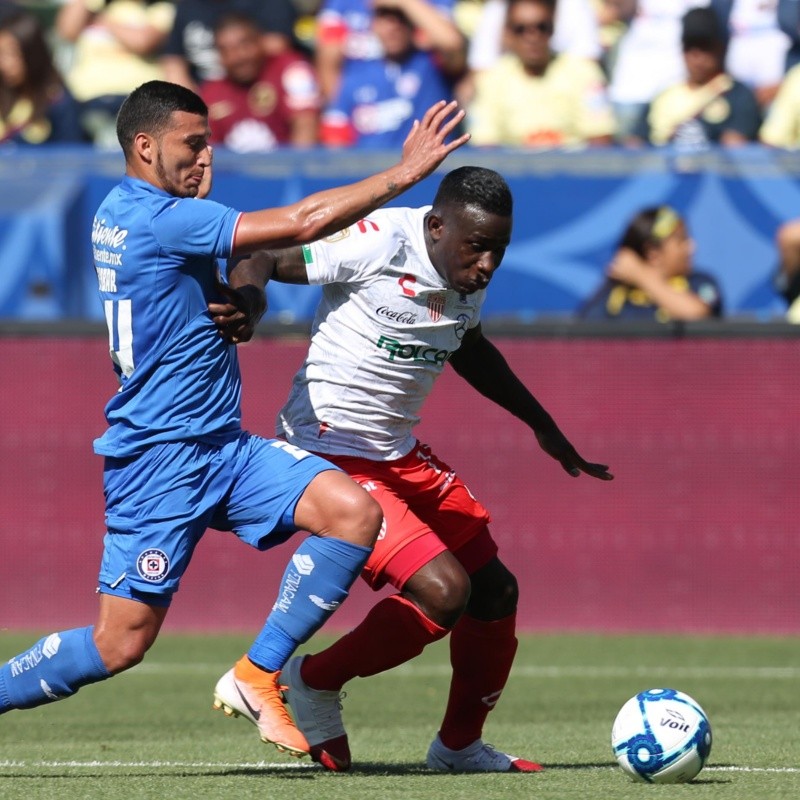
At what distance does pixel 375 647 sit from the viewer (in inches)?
236

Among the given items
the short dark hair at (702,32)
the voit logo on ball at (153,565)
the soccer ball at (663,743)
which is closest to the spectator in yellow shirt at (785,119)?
the short dark hair at (702,32)

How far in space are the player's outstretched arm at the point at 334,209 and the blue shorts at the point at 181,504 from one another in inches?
30.5

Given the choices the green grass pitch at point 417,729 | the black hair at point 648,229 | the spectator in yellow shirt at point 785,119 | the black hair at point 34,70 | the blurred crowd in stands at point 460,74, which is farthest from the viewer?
the black hair at point 34,70

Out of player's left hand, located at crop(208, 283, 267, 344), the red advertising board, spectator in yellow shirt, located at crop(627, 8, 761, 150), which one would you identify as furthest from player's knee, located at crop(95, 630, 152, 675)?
spectator in yellow shirt, located at crop(627, 8, 761, 150)

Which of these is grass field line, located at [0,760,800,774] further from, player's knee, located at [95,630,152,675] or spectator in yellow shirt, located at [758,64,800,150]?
spectator in yellow shirt, located at [758,64,800,150]

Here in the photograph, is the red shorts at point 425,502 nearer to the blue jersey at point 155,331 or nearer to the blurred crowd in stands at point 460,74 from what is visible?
the blue jersey at point 155,331

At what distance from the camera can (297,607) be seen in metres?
5.64

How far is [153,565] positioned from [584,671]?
4619mm

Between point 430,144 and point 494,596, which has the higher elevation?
point 430,144

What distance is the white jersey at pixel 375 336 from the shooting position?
19.6ft

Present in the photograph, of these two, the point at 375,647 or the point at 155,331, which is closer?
the point at 155,331

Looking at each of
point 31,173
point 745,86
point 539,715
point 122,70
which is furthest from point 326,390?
point 122,70

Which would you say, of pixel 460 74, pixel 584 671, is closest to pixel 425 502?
pixel 584 671

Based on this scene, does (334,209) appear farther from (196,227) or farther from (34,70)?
(34,70)
